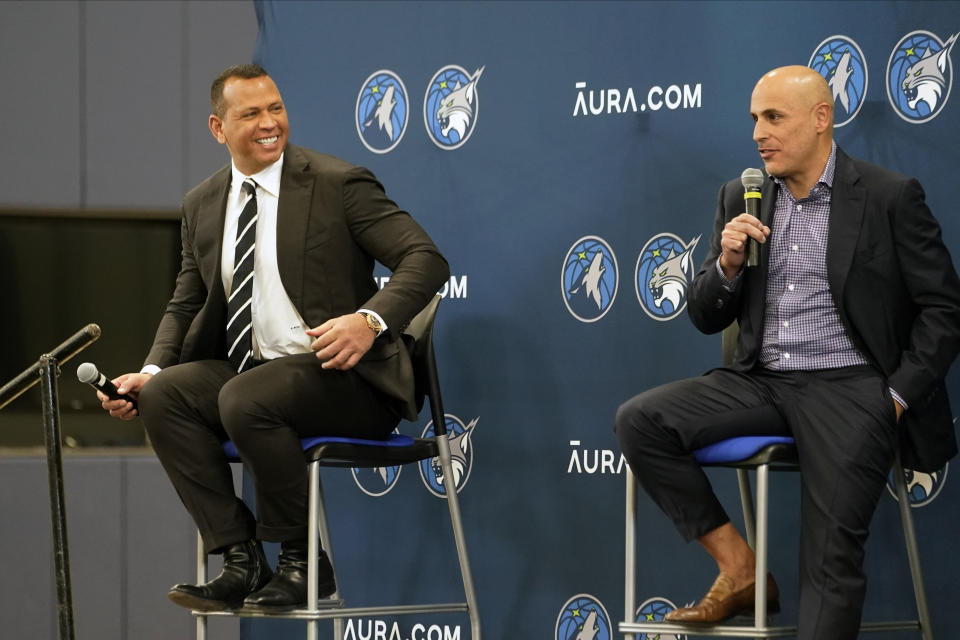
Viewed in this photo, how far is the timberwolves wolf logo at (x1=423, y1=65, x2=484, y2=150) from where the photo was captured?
3824 millimetres

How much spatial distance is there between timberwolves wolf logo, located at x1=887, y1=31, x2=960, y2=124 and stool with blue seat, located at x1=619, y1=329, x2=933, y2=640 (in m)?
0.78

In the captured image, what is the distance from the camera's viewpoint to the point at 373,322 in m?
2.90

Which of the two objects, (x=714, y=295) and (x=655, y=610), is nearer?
(x=714, y=295)

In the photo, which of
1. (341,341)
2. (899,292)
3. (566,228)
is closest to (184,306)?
(341,341)

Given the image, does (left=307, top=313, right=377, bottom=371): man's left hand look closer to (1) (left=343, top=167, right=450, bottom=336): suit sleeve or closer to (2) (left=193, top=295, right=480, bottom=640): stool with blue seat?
(1) (left=343, top=167, right=450, bottom=336): suit sleeve

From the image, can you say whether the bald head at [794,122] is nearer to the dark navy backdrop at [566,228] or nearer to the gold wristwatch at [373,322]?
the dark navy backdrop at [566,228]

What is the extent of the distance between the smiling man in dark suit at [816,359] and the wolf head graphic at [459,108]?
1.15 metres

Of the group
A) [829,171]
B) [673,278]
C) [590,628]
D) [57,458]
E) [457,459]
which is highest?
[829,171]

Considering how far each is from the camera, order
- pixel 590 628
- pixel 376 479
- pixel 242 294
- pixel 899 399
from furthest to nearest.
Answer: pixel 376 479
pixel 590 628
pixel 242 294
pixel 899 399

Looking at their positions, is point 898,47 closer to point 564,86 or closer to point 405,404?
point 564,86

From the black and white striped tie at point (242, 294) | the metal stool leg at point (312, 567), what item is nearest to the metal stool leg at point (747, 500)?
the metal stool leg at point (312, 567)

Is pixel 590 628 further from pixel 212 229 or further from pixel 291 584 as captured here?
pixel 212 229

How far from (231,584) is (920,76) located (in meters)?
2.22

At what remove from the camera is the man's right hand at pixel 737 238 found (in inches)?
108
